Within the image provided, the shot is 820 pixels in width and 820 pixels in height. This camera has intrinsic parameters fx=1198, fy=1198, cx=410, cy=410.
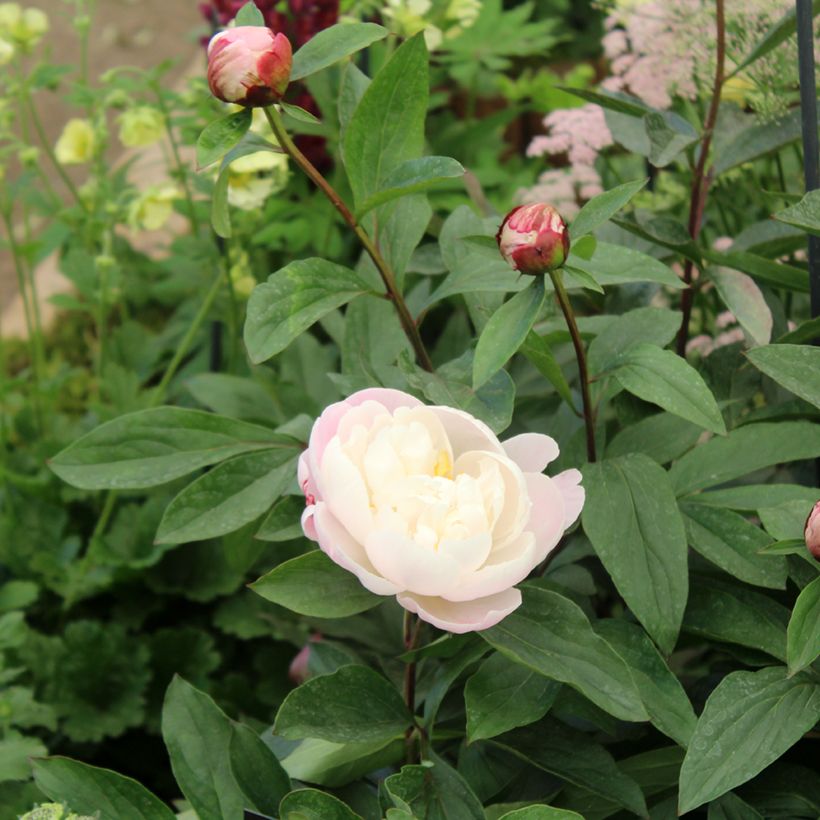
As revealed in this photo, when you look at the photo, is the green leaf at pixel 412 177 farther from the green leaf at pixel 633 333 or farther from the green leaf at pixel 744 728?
the green leaf at pixel 744 728

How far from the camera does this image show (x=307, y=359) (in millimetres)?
1199

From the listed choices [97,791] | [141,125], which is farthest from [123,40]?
[97,791]

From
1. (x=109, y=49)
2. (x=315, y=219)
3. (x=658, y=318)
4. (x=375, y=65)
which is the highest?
(x=658, y=318)

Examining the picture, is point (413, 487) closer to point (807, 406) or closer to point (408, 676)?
point (408, 676)

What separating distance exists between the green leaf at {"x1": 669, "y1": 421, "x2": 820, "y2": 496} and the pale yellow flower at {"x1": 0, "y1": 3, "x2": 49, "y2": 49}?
0.90 m

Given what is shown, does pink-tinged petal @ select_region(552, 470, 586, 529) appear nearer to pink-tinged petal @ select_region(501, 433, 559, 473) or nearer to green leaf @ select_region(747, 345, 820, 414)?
pink-tinged petal @ select_region(501, 433, 559, 473)

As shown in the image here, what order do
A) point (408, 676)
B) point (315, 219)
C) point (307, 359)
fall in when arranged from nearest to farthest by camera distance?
point (408, 676) → point (307, 359) → point (315, 219)

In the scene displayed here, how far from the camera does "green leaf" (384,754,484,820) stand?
2.15ft

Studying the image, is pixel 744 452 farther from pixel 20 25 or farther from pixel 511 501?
pixel 20 25

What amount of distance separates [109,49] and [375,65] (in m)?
1.70

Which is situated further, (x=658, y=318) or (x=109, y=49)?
(x=109, y=49)

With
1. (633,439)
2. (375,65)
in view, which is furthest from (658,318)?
(375,65)

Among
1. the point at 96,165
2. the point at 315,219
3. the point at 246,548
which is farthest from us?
the point at 315,219

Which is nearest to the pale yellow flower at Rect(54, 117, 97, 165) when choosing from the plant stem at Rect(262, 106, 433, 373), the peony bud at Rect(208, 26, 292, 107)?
the plant stem at Rect(262, 106, 433, 373)
